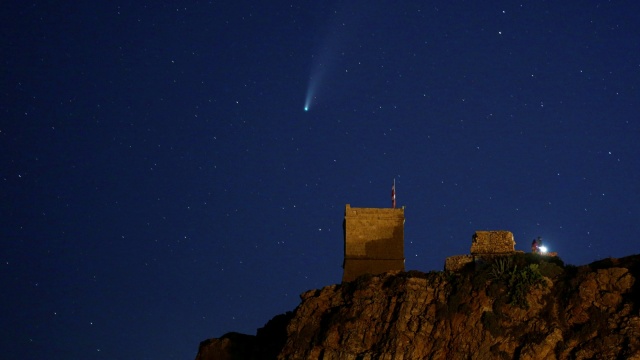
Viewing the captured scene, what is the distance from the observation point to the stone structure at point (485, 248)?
3027cm

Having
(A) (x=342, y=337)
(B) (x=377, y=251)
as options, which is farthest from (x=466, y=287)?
(B) (x=377, y=251)

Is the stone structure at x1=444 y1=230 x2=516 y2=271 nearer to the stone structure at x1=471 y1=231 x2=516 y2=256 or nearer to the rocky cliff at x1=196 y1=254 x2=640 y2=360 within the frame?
the stone structure at x1=471 y1=231 x2=516 y2=256

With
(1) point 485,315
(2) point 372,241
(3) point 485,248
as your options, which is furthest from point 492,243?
(2) point 372,241

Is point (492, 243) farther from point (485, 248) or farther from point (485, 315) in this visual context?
point (485, 315)

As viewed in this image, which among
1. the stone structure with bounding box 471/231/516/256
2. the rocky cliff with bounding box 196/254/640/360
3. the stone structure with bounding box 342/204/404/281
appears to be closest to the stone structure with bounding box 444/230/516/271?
the stone structure with bounding box 471/231/516/256

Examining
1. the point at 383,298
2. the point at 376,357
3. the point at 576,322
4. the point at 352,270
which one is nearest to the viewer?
the point at 576,322

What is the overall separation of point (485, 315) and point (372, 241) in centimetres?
1412

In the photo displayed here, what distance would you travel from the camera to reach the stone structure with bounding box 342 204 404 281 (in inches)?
1508

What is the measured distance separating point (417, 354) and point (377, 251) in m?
13.7

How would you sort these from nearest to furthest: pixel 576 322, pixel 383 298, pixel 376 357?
1. pixel 576 322
2. pixel 376 357
3. pixel 383 298

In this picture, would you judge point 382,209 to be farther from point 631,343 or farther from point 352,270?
point 631,343

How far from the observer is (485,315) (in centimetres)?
2511

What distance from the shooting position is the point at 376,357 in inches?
999

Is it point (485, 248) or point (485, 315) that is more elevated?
point (485, 248)
